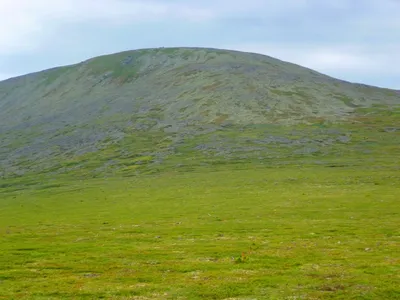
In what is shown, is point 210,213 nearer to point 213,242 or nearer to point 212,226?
point 212,226

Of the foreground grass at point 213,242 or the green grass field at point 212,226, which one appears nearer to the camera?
the foreground grass at point 213,242

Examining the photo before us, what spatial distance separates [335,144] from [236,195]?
7396 centimetres

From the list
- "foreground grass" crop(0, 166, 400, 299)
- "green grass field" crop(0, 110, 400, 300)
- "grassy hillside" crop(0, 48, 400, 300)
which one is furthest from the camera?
"grassy hillside" crop(0, 48, 400, 300)

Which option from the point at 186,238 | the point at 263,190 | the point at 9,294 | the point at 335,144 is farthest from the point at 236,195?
the point at 335,144

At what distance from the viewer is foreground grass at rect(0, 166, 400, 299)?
27.5m

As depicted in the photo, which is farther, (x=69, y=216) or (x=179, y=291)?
(x=69, y=216)

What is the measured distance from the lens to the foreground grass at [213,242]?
27.5 m

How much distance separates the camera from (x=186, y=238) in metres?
48.0

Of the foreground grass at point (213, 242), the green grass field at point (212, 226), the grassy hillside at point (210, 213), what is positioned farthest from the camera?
the grassy hillside at point (210, 213)

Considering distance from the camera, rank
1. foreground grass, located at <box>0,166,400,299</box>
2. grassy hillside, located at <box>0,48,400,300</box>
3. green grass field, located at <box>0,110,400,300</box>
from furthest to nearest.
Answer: grassy hillside, located at <box>0,48,400,300</box>
green grass field, located at <box>0,110,400,300</box>
foreground grass, located at <box>0,166,400,299</box>

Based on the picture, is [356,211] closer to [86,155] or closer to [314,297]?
[314,297]

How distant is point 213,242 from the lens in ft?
146

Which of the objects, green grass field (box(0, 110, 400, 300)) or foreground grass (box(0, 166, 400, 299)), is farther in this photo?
green grass field (box(0, 110, 400, 300))

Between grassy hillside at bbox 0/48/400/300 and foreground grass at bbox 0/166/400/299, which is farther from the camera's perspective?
grassy hillside at bbox 0/48/400/300
